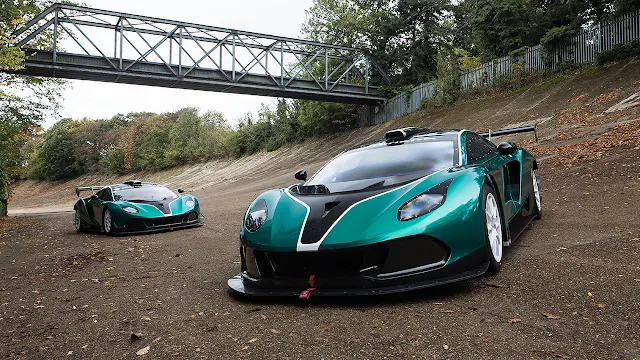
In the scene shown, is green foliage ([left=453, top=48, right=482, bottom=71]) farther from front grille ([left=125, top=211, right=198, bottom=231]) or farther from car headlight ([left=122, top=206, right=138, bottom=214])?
car headlight ([left=122, top=206, right=138, bottom=214])

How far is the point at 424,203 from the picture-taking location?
3580mm

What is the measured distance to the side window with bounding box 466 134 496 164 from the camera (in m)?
4.68

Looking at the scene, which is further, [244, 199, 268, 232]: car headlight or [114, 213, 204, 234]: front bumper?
[114, 213, 204, 234]: front bumper

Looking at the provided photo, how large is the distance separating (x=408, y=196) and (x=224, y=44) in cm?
3319

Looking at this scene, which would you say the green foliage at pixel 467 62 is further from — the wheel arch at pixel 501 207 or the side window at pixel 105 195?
the wheel arch at pixel 501 207

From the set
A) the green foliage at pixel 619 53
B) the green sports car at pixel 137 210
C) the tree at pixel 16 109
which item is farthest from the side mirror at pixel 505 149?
the green foliage at pixel 619 53

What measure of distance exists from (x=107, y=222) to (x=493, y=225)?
8.98 meters

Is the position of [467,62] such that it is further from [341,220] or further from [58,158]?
[58,158]

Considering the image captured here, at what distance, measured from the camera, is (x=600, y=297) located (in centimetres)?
317

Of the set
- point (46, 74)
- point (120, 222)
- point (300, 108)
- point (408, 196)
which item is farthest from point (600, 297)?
point (300, 108)

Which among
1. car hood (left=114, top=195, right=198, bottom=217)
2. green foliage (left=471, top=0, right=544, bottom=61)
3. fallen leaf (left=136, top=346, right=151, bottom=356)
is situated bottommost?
car hood (left=114, top=195, right=198, bottom=217)

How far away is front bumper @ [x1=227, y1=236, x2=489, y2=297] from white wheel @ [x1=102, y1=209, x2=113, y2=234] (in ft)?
26.2

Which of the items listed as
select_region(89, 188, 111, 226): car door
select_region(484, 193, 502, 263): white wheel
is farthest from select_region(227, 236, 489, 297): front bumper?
select_region(89, 188, 111, 226): car door

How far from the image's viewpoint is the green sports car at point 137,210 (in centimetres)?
1012
